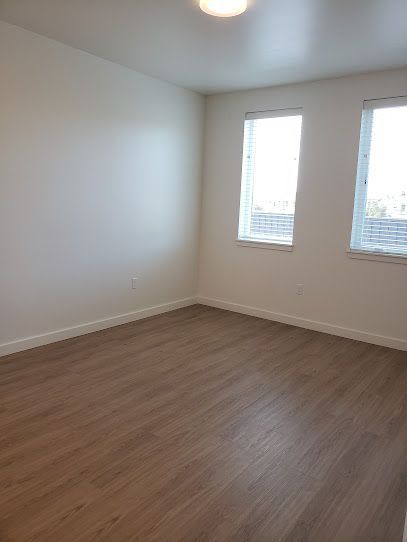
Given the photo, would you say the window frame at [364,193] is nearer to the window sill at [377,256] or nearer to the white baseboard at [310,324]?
the window sill at [377,256]

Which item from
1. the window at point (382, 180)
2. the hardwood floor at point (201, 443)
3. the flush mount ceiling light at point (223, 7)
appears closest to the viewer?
the hardwood floor at point (201, 443)

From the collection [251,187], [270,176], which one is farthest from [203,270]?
[270,176]

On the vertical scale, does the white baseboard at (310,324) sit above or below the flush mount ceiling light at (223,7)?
below

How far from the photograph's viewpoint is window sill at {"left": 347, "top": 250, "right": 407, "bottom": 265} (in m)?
4.07

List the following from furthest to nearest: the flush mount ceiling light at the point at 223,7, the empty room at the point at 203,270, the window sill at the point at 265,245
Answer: the window sill at the point at 265,245 < the flush mount ceiling light at the point at 223,7 < the empty room at the point at 203,270

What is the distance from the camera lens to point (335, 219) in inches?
175

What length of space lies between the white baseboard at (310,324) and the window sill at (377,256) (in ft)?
2.49

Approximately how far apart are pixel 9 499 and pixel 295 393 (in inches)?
77.6

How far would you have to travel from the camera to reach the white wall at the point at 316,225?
421 cm

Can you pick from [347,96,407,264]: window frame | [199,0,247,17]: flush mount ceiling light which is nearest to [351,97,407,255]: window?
[347,96,407,264]: window frame

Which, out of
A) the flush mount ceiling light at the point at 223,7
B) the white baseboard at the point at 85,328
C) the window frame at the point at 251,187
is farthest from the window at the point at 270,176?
the flush mount ceiling light at the point at 223,7

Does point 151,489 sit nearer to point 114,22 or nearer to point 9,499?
point 9,499

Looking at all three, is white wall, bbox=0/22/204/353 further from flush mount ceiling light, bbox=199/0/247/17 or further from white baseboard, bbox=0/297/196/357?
flush mount ceiling light, bbox=199/0/247/17

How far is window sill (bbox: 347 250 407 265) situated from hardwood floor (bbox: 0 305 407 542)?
2.90ft
